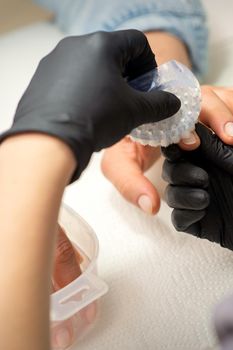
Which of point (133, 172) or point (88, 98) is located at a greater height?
point (88, 98)

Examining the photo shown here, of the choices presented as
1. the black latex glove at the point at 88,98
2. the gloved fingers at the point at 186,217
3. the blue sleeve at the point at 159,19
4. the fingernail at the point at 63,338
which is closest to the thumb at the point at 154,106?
the black latex glove at the point at 88,98

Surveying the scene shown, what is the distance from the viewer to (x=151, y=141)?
554 millimetres

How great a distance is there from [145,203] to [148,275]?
0.08 meters

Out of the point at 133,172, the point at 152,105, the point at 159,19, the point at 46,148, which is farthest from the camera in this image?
the point at 159,19

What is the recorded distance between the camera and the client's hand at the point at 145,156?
24.9 inches

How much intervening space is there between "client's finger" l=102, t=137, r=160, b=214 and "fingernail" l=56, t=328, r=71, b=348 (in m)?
0.17

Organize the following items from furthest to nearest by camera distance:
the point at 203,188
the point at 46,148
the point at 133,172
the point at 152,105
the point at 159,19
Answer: the point at 159,19, the point at 133,172, the point at 203,188, the point at 152,105, the point at 46,148

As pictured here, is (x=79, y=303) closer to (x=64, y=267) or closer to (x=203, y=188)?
(x=64, y=267)

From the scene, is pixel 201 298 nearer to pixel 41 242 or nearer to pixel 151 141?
pixel 151 141

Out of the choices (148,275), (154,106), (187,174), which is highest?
(154,106)

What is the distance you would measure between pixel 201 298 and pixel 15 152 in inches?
12.6

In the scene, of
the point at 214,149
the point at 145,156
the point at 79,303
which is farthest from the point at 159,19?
the point at 79,303

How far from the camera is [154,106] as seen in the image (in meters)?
0.51

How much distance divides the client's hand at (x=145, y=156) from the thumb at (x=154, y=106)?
5cm
